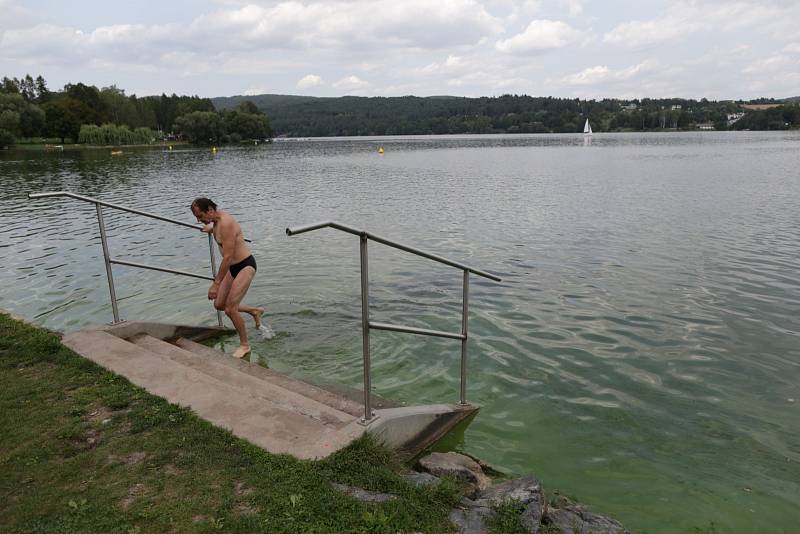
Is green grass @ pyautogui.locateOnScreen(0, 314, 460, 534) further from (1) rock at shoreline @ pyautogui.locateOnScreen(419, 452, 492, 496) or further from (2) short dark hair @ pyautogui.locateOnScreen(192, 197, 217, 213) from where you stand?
(2) short dark hair @ pyautogui.locateOnScreen(192, 197, 217, 213)

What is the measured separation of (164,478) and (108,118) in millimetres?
137241

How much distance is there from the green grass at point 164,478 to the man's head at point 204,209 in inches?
103

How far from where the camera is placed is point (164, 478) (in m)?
3.71

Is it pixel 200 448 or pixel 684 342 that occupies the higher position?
pixel 200 448

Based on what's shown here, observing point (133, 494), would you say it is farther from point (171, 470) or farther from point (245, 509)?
point (245, 509)

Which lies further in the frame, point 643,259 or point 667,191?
point 667,191

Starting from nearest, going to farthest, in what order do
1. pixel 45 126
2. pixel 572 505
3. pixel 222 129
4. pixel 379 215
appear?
pixel 572 505
pixel 379 215
pixel 45 126
pixel 222 129

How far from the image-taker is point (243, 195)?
30.5 m

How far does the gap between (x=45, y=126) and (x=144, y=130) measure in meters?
19.0

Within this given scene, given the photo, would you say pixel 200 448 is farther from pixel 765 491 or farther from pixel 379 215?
pixel 379 215

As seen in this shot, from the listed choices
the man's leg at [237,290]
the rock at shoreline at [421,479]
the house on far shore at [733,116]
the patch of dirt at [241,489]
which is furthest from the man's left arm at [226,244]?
the house on far shore at [733,116]

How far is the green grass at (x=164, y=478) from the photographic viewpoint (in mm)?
3311

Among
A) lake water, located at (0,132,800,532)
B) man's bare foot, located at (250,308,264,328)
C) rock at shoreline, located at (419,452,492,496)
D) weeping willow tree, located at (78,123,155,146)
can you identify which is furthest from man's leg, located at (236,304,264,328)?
weeping willow tree, located at (78,123,155,146)

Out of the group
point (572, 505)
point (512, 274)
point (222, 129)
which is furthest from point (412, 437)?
point (222, 129)
